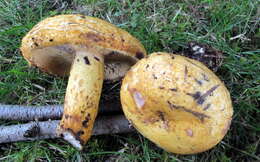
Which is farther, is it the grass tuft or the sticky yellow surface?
the grass tuft

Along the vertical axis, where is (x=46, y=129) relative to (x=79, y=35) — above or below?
below

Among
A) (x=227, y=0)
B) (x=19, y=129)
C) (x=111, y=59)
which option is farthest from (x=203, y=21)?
(x=19, y=129)

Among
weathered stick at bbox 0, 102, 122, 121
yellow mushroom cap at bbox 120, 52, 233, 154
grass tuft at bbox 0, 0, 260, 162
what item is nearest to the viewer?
yellow mushroom cap at bbox 120, 52, 233, 154

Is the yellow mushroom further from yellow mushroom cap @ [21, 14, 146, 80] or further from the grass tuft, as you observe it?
the grass tuft

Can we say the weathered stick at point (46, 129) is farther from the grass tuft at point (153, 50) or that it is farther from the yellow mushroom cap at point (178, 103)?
the yellow mushroom cap at point (178, 103)

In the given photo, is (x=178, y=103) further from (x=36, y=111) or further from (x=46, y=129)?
(x=36, y=111)

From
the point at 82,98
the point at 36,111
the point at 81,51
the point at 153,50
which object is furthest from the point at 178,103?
the point at 36,111

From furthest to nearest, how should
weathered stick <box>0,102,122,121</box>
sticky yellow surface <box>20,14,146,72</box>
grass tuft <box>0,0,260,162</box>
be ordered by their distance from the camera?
weathered stick <box>0,102,122,121</box>
grass tuft <box>0,0,260,162</box>
sticky yellow surface <box>20,14,146,72</box>

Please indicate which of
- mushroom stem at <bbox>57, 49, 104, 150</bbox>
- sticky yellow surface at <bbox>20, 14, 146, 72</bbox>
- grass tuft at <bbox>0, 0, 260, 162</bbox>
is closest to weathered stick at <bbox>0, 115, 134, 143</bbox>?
grass tuft at <bbox>0, 0, 260, 162</bbox>
